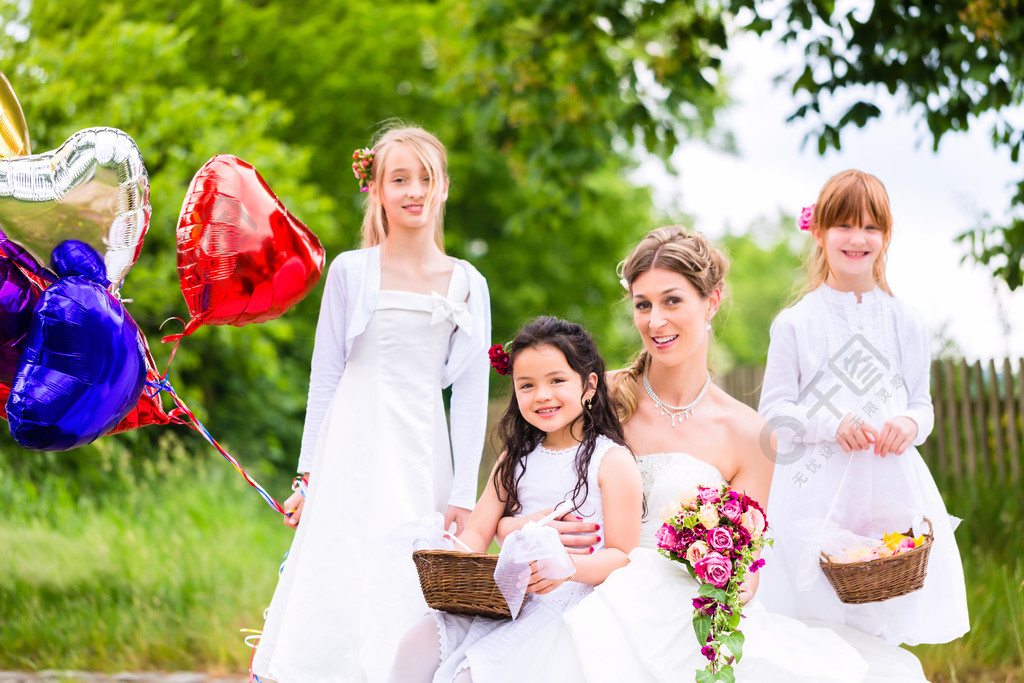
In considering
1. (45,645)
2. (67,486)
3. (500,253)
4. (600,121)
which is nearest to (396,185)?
(45,645)

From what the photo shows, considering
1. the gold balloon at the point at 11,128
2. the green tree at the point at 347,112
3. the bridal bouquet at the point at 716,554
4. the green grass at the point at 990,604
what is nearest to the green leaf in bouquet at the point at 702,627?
the bridal bouquet at the point at 716,554

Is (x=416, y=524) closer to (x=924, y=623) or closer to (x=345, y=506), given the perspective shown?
(x=345, y=506)

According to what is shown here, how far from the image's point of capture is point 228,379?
427 inches

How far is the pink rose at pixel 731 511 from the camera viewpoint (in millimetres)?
2504

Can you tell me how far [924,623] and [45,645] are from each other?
175 inches

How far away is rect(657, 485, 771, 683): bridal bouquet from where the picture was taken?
7.97 ft

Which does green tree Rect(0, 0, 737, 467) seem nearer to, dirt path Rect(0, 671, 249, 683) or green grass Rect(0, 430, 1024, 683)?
green grass Rect(0, 430, 1024, 683)

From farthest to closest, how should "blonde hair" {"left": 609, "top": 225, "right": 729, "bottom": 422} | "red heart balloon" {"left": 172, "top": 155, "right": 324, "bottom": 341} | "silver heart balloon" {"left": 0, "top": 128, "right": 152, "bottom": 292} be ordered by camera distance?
1. "red heart balloon" {"left": 172, "top": 155, "right": 324, "bottom": 341}
2. "blonde hair" {"left": 609, "top": 225, "right": 729, "bottom": 422}
3. "silver heart balloon" {"left": 0, "top": 128, "right": 152, "bottom": 292}

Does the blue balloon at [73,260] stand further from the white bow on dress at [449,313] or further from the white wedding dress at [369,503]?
the white bow on dress at [449,313]

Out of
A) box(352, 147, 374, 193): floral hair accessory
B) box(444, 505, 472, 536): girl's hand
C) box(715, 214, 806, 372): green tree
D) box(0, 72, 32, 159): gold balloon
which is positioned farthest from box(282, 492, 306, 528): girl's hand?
box(715, 214, 806, 372): green tree

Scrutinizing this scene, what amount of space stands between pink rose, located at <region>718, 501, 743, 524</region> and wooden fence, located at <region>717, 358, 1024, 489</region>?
13.9 ft

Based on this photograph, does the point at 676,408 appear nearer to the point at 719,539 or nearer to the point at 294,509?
the point at 719,539

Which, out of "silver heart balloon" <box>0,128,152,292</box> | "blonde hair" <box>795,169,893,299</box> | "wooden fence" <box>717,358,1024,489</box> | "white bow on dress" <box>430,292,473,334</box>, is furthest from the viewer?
"wooden fence" <box>717,358,1024,489</box>

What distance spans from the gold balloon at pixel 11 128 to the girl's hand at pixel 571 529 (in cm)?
206
